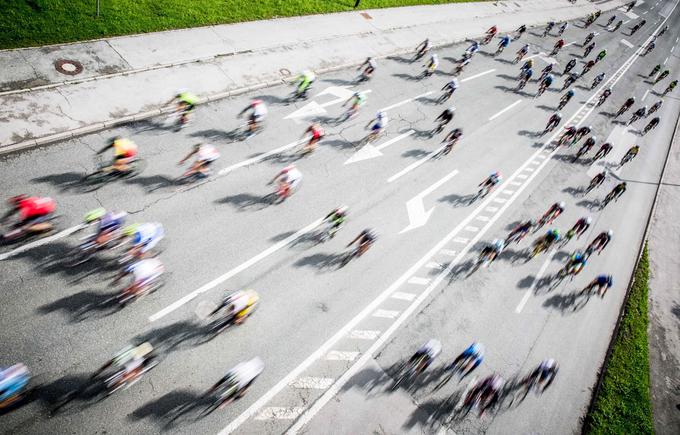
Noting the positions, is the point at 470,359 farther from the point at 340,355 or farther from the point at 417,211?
the point at 417,211

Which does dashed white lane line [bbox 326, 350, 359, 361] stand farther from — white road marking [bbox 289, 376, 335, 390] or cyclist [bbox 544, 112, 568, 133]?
cyclist [bbox 544, 112, 568, 133]

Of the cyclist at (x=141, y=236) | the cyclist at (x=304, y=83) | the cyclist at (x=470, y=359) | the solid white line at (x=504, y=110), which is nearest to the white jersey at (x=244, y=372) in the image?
the cyclist at (x=141, y=236)

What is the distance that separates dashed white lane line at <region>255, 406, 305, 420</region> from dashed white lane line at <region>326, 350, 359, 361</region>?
1702mm

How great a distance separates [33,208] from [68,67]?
8056 millimetres

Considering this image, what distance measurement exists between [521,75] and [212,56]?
74.2 ft

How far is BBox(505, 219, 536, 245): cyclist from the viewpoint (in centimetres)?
1606

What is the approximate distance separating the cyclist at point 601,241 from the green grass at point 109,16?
21.3 metres

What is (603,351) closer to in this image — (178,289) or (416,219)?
(416,219)

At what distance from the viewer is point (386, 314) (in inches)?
492

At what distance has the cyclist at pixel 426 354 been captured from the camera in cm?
1085

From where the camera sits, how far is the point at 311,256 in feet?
43.1

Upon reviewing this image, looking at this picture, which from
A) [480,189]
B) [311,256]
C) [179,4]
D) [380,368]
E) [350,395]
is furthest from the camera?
[179,4]

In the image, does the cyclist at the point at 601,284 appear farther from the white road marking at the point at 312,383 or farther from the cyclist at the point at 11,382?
the cyclist at the point at 11,382

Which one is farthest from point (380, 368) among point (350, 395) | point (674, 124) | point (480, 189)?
point (674, 124)
